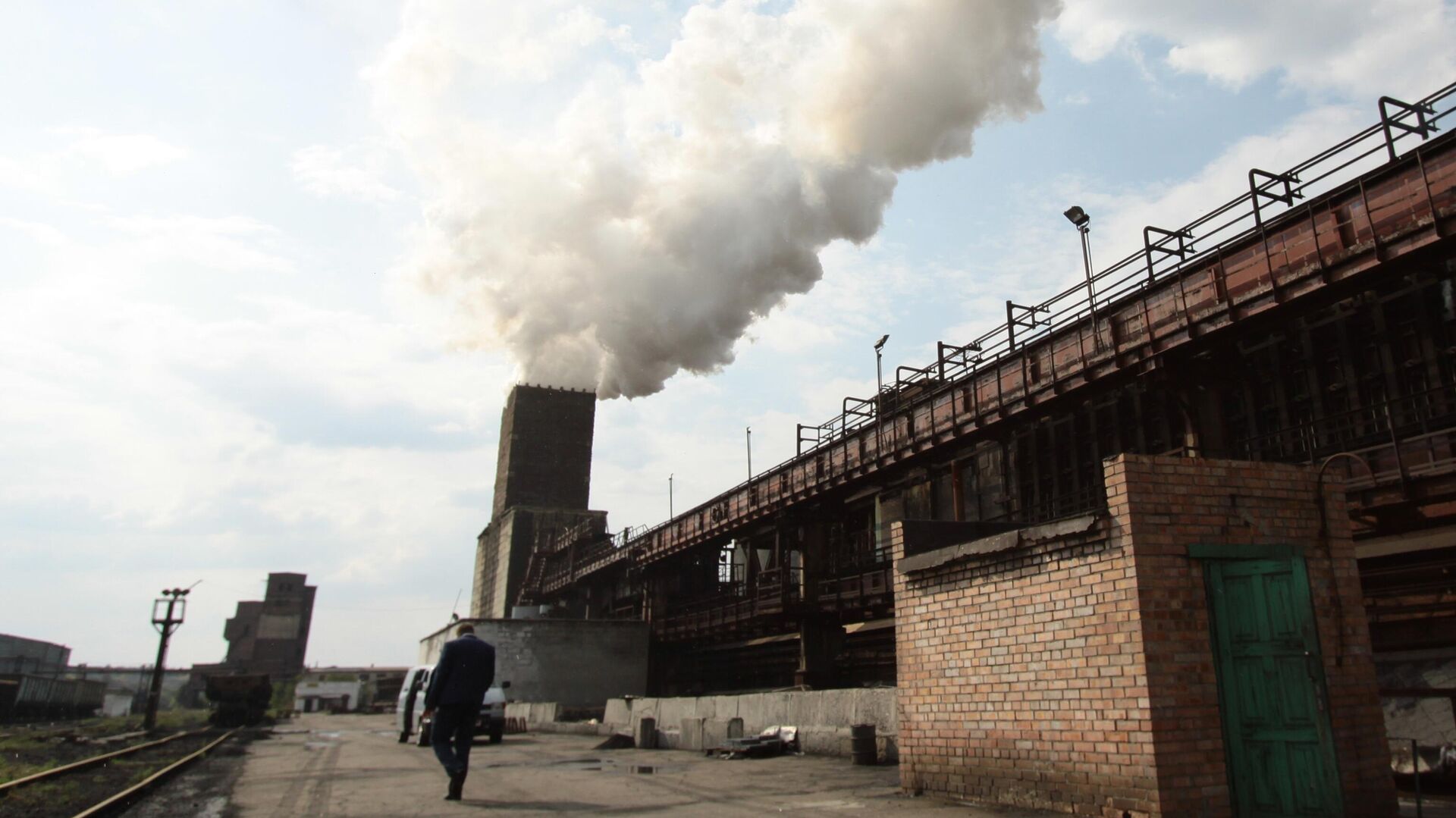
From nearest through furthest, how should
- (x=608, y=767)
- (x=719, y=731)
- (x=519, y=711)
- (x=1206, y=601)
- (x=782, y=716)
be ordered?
(x=1206, y=601) < (x=608, y=767) < (x=782, y=716) < (x=719, y=731) < (x=519, y=711)

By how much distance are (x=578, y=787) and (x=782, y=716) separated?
194 inches

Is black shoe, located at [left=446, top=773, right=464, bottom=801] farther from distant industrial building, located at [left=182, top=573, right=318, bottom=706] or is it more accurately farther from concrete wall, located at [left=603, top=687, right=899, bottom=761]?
distant industrial building, located at [left=182, top=573, right=318, bottom=706]

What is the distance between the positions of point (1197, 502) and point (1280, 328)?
9198 mm

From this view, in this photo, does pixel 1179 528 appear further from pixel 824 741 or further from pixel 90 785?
pixel 90 785

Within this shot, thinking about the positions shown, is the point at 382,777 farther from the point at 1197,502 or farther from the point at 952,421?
the point at 952,421

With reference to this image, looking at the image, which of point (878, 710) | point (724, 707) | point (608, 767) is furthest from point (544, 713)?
point (878, 710)

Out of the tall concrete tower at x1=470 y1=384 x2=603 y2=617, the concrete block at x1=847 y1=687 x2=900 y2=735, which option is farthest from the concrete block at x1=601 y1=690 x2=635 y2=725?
the tall concrete tower at x1=470 y1=384 x2=603 y2=617

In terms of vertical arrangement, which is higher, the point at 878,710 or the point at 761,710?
the point at 878,710

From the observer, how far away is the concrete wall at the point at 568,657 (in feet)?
103

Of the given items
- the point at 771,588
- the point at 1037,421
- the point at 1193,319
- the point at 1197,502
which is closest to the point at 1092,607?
the point at 1197,502

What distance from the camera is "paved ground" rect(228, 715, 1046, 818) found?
21.5ft

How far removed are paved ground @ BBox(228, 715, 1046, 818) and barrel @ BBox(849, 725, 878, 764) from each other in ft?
0.70

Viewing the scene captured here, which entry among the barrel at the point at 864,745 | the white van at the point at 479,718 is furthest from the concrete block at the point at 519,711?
the barrel at the point at 864,745

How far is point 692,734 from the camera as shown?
14.0 metres
